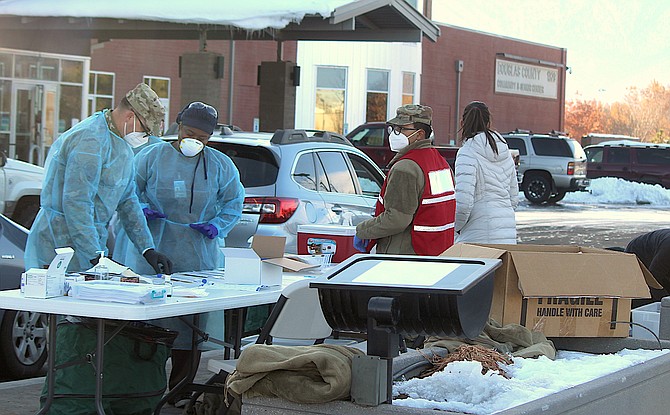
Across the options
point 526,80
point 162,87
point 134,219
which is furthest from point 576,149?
point 134,219

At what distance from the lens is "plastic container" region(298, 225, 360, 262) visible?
7.72 m

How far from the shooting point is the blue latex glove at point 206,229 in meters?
7.17

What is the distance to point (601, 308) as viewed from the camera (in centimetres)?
582

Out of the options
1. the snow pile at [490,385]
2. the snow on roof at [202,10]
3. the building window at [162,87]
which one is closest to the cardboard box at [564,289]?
the snow pile at [490,385]

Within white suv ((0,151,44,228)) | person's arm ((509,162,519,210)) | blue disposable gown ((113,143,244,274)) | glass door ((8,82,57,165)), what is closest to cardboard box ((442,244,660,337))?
blue disposable gown ((113,143,244,274))

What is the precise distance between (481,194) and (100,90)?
2373 centimetres

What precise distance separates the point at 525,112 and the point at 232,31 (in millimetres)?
33470

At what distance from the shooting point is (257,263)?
615 centimetres

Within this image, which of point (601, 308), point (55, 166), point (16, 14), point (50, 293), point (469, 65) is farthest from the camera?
point (469, 65)

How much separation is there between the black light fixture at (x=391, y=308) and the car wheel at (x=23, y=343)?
417cm

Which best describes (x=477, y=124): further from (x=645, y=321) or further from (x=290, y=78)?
(x=290, y=78)

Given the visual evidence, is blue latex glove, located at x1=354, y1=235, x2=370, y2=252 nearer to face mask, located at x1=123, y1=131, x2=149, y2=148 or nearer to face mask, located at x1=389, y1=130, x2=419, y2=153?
face mask, located at x1=389, y1=130, x2=419, y2=153

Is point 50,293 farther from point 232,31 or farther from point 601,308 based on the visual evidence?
point 232,31

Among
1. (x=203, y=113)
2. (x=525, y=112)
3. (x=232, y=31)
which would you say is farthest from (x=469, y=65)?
(x=203, y=113)
